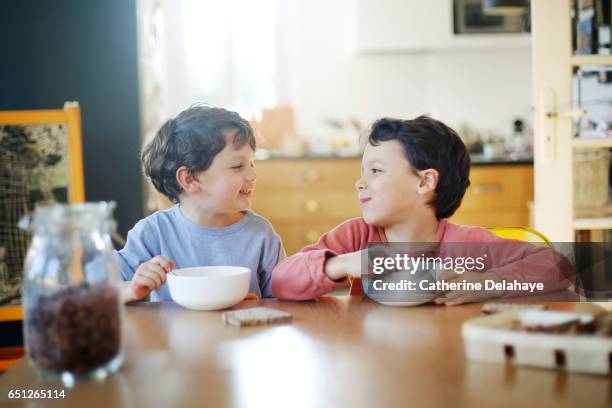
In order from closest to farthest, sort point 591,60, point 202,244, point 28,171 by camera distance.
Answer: point 202,244 < point 28,171 < point 591,60

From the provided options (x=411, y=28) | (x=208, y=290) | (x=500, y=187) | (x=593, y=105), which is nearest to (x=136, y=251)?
(x=208, y=290)

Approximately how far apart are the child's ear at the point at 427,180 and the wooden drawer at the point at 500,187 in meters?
2.42

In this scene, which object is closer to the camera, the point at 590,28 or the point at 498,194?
the point at 590,28

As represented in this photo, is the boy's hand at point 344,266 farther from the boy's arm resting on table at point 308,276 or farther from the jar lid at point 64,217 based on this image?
the jar lid at point 64,217

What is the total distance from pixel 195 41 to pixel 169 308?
11.8ft

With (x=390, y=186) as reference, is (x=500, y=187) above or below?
below

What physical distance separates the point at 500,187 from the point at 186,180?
102 inches

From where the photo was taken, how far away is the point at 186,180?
155 centimetres

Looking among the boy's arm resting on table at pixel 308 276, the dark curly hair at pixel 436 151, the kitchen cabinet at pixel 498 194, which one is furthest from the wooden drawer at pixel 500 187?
the boy's arm resting on table at pixel 308 276

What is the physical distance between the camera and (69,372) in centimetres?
75

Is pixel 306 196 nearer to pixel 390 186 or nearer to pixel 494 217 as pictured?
pixel 494 217

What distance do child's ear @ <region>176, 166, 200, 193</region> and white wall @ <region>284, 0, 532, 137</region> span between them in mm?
3023

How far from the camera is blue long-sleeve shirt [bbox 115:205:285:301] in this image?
150 centimetres

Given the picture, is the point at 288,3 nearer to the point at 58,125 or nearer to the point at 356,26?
the point at 356,26
